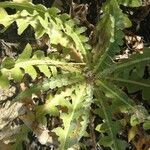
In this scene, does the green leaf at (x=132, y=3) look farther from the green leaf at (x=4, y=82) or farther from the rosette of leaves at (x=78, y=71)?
the green leaf at (x=4, y=82)

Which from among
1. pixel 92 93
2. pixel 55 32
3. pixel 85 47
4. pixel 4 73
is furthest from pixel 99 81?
pixel 4 73

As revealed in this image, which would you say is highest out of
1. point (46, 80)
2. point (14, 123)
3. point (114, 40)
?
point (114, 40)

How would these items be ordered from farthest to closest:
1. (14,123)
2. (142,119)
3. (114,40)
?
(14,123), (114,40), (142,119)

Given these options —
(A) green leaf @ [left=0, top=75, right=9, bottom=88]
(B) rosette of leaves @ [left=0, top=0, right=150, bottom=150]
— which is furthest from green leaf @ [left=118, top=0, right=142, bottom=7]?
(A) green leaf @ [left=0, top=75, right=9, bottom=88]

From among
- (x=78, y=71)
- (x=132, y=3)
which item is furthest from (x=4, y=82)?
(x=132, y=3)

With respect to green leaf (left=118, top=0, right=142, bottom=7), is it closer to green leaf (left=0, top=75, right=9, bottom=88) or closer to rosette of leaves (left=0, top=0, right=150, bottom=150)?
rosette of leaves (left=0, top=0, right=150, bottom=150)

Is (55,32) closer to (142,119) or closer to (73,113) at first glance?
(73,113)

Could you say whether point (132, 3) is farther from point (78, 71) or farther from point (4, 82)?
point (4, 82)

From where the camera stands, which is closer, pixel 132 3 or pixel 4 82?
pixel 4 82

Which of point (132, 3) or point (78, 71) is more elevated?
point (132, 3)
